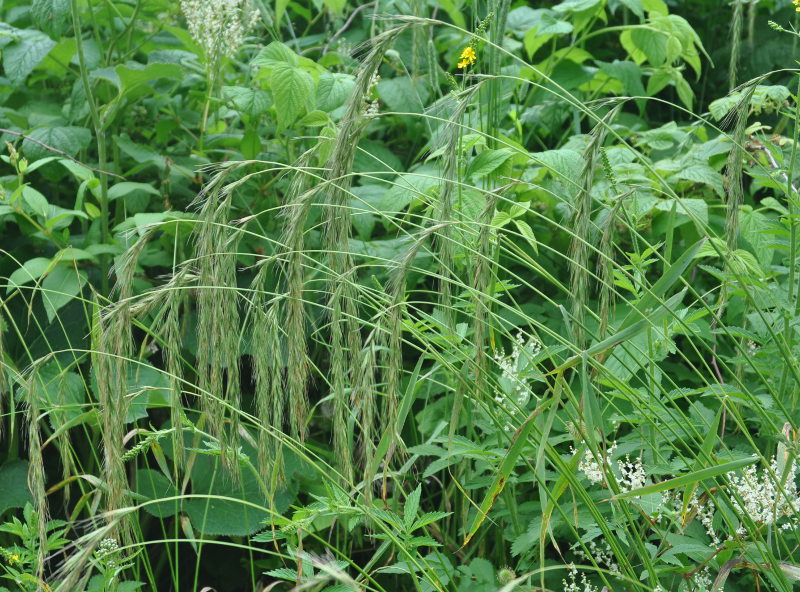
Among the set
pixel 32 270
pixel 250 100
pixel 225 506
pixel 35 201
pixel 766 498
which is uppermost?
pixel 250 100

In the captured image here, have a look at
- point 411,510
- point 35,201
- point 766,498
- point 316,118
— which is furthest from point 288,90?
point 766,498

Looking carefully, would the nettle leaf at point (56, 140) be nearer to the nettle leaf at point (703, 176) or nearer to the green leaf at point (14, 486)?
the green leaf at point (14, 486)

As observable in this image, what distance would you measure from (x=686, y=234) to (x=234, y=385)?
48.6 inches

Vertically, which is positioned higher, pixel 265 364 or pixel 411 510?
pixel 265 364

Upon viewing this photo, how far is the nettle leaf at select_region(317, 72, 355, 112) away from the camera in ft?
6.12

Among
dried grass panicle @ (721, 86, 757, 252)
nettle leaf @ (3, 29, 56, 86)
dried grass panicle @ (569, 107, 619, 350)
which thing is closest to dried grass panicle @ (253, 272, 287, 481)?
dried grass panicle @ (569, 107, 619, 350)

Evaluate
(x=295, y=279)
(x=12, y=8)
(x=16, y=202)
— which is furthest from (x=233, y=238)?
(x=12, y=8)

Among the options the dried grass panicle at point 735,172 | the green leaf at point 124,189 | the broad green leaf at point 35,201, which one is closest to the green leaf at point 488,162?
the dried grass panicle at point 735,172

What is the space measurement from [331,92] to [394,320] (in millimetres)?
1093

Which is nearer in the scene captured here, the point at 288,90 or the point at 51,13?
the point at 288,90

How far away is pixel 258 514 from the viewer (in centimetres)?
166

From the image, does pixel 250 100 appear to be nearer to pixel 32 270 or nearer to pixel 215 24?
pixel 215 24

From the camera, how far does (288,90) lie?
1762 millimetres

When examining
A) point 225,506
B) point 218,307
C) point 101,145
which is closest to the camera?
point 218,307
